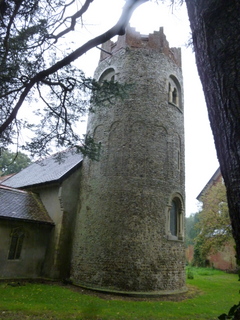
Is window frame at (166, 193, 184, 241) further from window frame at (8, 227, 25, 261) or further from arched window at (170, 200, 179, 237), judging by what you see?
window frame at (8, 227, 25, 261)

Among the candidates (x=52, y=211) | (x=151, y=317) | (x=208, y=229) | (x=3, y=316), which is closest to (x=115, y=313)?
(x=151, y=317)

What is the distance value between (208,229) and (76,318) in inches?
613

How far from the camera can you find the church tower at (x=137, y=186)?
10.8 metres

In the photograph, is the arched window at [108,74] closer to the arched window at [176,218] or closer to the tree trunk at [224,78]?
the arched window at [176,218]

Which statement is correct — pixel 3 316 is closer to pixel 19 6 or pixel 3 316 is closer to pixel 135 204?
pixel 135 204

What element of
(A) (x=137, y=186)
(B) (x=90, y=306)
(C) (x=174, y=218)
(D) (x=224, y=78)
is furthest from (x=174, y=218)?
(D) (x=224, y=78)

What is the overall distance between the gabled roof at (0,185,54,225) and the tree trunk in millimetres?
11980

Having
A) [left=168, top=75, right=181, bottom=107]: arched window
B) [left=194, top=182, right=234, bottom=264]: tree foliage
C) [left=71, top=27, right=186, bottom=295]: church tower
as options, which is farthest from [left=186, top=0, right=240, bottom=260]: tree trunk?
[left=194, top=182, right=234, bottom=264]: tree foliage

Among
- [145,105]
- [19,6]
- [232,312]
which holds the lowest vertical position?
[232,312]

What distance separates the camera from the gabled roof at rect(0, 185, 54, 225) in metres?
12.5

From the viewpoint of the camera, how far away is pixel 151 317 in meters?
7.12

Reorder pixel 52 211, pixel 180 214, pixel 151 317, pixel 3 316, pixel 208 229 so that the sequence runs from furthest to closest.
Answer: pixel 208 229 < pixel 52 211 < pixel 180 214 < pixel 151 317 < pixel 3 316

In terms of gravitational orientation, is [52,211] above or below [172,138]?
below

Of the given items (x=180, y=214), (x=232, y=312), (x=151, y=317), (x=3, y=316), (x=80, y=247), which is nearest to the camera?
(x=232, y=312)
